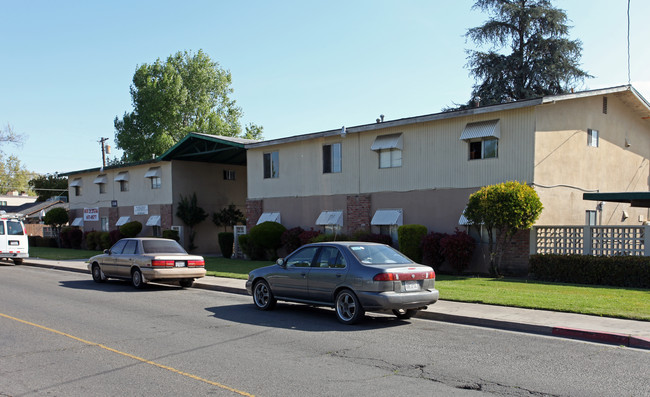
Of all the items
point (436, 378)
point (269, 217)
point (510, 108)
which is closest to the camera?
point (436, 378)

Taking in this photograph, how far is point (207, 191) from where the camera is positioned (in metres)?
33.6

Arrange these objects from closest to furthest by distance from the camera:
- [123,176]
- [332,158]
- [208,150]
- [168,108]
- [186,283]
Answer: [186,283]
[332,158]
[208,150]
[123,176]
[168,108]

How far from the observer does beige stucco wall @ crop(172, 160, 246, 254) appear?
3225cm

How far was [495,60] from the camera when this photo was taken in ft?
121

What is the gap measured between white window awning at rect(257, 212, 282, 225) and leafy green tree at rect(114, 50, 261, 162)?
25.8m

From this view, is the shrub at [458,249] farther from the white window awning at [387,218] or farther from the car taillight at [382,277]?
the car taillight at [382,277]

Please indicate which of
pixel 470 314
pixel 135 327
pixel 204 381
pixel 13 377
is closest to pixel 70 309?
pixel 135 327

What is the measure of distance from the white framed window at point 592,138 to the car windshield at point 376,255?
12920 millimetres

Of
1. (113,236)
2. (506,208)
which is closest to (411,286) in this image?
(506,208)

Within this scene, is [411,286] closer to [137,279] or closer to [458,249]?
[458,249]

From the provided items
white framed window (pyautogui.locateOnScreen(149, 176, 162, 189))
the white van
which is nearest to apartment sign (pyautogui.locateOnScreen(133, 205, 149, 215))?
white framed window (pyautogui.locateOnScreen(149, 176, 162, 189))

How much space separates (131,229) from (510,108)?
24602 mm

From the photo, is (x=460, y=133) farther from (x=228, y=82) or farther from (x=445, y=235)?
(x=228, y=82)

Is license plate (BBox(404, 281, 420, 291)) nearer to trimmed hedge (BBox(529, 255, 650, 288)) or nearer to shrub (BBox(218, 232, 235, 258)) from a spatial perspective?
trimmed hedge (BBox(529, 255, 650, 288))
